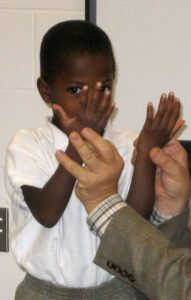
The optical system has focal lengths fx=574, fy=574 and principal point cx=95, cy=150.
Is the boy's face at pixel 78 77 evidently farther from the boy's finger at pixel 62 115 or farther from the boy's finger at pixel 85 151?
the boy's finger at pixel 85 151

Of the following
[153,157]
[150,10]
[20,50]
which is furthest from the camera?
[20,50]

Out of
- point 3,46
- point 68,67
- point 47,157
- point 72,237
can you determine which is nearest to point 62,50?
point 68,67

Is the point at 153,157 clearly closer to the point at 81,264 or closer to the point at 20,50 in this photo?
the point at 81,264

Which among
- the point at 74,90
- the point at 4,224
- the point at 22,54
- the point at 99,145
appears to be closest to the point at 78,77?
the point at 74,90

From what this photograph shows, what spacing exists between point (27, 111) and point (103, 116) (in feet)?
2.06

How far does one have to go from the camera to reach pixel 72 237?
1064mm

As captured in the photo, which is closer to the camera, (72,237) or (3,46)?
(72,237)

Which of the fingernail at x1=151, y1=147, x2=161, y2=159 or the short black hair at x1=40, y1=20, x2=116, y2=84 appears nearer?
the fingernail at x1=151, y1=147, x2=161, y2=159

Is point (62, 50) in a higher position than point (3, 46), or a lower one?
higher

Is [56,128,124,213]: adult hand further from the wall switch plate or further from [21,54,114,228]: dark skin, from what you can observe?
the wall switch plate

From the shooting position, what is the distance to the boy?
104 cm

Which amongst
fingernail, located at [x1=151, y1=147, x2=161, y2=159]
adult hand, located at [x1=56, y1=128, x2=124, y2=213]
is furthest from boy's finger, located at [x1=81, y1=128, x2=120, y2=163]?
fingernail, located at [x1=151, y1=147, x2=161, y2=159]

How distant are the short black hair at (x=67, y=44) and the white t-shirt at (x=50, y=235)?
0.12m

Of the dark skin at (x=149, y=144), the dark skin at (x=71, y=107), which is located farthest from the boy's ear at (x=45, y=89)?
the dark skin at (x=149, y=144)
